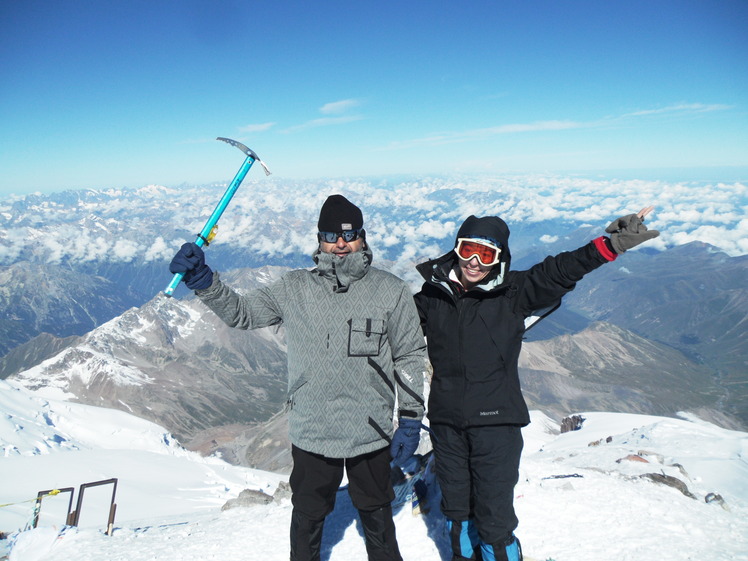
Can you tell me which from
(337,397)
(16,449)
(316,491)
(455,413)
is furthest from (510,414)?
(16,449)

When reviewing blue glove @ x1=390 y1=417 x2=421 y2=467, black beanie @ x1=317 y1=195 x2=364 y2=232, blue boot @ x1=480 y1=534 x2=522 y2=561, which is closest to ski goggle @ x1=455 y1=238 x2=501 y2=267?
black beanie @ x1=317 y1=195 x2=364 y2=232

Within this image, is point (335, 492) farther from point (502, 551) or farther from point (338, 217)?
point (338, 217)

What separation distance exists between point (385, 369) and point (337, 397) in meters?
0.71

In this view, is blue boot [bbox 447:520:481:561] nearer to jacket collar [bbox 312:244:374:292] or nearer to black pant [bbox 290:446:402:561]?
black pant [bbox 290:446:402:561]

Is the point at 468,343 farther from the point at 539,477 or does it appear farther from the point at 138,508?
the point at 138,508

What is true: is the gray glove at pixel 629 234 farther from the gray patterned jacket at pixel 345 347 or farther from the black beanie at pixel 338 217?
the black beanie at pixel 338 217

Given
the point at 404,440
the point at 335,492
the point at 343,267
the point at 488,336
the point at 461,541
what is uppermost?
the point at 343,267

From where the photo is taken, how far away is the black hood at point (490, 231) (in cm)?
557

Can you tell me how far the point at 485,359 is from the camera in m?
5.39

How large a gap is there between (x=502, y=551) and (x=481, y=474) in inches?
46.0

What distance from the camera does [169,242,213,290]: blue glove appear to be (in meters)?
5.02

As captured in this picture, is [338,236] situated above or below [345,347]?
above

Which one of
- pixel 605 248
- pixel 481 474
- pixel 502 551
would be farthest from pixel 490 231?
pixel 502 551

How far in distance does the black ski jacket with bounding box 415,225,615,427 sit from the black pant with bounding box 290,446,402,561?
1.21 metres
